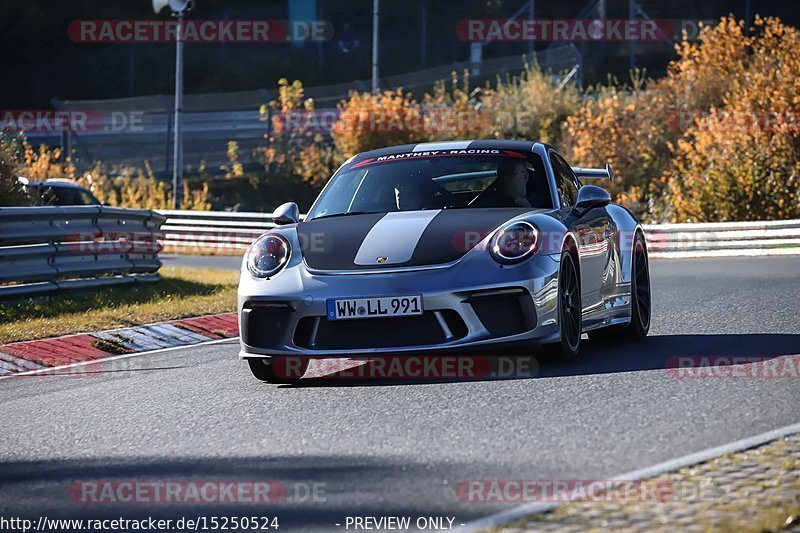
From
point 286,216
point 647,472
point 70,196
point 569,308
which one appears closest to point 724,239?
point 70,196

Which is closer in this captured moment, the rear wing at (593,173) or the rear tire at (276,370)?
the rear tire at (276,370)

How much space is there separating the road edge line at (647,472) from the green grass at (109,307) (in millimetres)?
6564

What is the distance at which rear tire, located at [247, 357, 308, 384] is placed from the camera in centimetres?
829

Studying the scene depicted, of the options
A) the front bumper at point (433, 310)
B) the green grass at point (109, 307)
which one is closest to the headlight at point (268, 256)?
the front bumper at point (433, 310)

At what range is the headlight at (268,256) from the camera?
8.18m

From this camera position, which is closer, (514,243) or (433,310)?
(433,310)

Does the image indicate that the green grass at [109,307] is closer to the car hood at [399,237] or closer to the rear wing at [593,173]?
the car hood at [399,237]

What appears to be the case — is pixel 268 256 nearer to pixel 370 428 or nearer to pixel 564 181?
pixel 370 428

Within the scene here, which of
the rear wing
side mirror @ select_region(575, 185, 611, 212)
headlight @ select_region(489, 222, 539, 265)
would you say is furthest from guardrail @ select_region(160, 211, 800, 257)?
headlight @ select_region(489, 222, 539, 265)

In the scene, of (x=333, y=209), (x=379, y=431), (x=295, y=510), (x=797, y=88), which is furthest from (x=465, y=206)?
(x=797, y=88)

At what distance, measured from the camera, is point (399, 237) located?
8078mm

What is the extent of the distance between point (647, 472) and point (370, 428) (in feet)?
5.39

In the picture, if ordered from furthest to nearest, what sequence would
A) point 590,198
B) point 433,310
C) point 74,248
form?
point 74,248 → point 590,198 → point 433,310

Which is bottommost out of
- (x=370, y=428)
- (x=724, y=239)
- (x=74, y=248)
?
(x=724, y=239)
